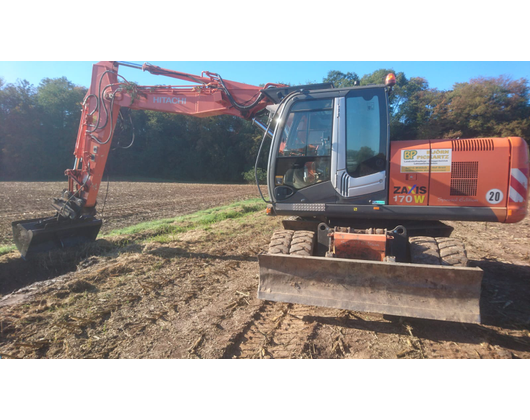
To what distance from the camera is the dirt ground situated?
3297mm

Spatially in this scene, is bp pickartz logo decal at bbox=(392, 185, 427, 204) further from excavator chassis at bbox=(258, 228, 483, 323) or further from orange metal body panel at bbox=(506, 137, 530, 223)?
orange metal body panel at bbox=(506, 137, 530, 223)

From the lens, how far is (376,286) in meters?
3.66

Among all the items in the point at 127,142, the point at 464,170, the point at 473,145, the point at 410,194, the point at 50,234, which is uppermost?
the point at 127,142

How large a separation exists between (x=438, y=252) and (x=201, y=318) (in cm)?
322

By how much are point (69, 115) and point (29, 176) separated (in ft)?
35.0

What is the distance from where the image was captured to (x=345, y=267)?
12.3 feet

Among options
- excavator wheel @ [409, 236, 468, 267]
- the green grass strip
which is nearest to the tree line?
the green grass strip

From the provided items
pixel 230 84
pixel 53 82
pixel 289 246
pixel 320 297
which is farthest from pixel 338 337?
pixel 53 82

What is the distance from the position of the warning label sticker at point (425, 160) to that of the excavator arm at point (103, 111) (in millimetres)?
3068

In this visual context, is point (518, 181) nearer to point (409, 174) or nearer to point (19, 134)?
point (409, 174)

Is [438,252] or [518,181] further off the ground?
[518,181]

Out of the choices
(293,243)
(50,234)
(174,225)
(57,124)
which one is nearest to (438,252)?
(293,243)

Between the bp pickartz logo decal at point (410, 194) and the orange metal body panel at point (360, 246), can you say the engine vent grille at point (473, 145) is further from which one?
the orange metal body panel at point (360, 246)

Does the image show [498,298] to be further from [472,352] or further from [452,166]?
[452,166]
